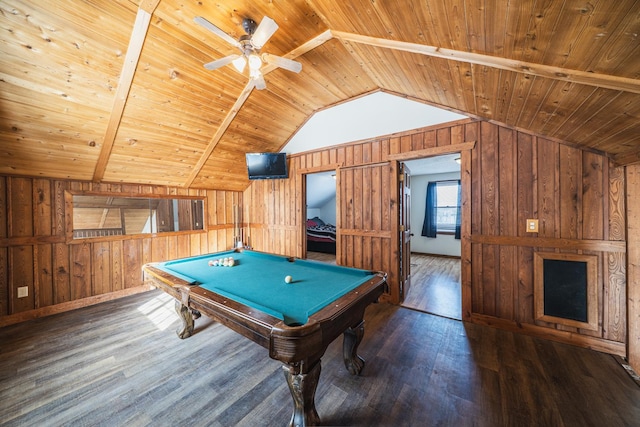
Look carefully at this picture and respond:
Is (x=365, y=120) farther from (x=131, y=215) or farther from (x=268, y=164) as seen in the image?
(x=131, y=215)

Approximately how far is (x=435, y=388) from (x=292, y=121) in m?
4.04

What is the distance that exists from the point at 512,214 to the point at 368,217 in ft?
5.61

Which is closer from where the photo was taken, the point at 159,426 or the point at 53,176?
the point at 159,426

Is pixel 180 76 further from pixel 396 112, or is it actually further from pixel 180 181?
pixel 396 112

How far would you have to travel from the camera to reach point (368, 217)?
133 inches

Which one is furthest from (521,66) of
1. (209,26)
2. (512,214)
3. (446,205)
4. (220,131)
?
(446,205)

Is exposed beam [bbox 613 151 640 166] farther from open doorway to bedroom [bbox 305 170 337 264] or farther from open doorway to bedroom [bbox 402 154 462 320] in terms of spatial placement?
open doorway to bedroom [bbox 305 170 337 264]

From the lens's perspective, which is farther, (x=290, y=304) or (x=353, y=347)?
A: (x=353, y=347)

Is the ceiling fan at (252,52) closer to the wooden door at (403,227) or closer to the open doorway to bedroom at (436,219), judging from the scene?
the wooden door at (403,227)

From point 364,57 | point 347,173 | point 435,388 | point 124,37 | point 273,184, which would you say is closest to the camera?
point 435,388

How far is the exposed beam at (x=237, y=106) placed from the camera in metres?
2.27

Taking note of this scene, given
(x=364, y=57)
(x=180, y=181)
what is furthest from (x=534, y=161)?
(x=180, y=181)

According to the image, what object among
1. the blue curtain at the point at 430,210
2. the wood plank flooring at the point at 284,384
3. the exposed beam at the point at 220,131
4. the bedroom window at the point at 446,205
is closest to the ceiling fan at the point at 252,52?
the exposed beam at the point at 220,131

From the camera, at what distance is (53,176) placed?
289 centimetres
